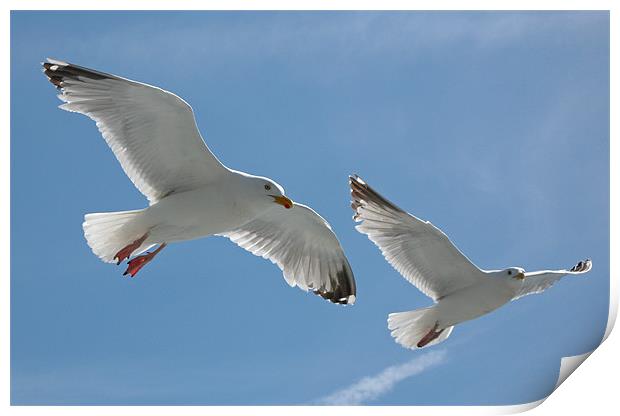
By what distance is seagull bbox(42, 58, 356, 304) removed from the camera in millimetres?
3445

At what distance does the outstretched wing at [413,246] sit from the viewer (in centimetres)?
388

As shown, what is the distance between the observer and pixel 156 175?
12.0 ft

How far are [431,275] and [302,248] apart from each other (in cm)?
43

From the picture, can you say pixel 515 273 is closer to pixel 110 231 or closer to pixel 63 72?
pixel 110 231

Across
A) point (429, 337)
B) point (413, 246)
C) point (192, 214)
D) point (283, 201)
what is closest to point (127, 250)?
point (192, 214)

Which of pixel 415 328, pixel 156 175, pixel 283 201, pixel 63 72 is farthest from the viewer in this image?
pixel 415 328

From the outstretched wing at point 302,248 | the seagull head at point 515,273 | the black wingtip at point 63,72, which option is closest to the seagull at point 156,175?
the black wingtip at point 63,72

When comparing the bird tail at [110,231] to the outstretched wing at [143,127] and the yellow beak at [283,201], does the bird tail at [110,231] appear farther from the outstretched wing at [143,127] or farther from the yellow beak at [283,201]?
the yellow beak at [283,201]

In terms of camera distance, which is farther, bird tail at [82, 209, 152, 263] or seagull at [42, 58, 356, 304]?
bird tail at [82, 209, 152, 263]

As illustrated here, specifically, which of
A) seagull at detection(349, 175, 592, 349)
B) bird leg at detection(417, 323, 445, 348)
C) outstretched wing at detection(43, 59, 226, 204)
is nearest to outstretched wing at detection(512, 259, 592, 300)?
seagull at detection(349, 175, 592, 349)

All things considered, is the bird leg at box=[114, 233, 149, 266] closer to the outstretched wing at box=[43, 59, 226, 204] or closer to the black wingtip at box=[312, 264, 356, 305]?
the outstretched wing at box=[43, 59, 226, 204]

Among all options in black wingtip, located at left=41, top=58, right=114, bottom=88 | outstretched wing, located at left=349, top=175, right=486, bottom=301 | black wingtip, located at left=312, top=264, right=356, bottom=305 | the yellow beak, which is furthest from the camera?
black wingtip, located at left=312, top=264, right=356, bottom=305
